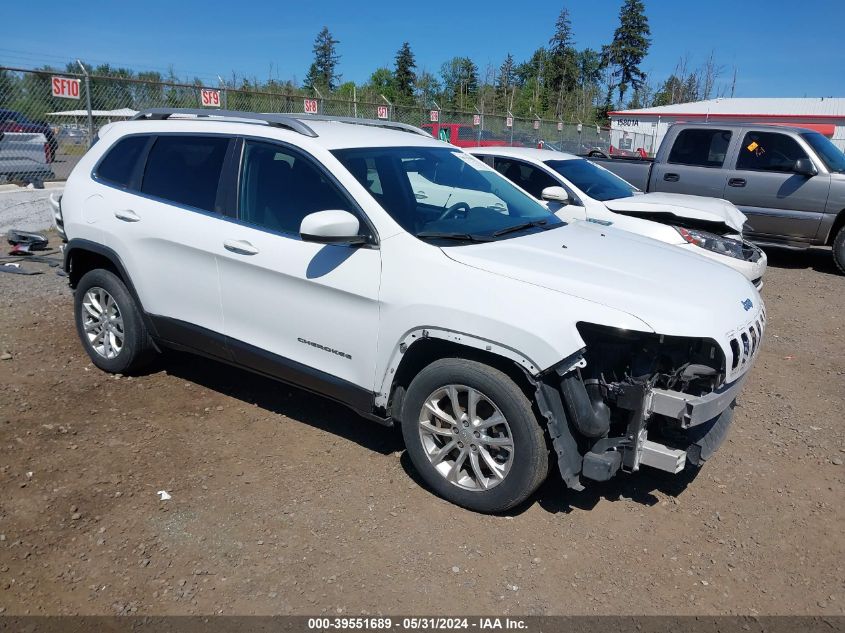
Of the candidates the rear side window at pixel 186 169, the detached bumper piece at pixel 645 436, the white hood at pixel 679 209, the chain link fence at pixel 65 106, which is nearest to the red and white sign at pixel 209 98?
the chain link fence at pixel 65 106

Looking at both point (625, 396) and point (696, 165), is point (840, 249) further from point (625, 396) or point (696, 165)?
point (625, 396)

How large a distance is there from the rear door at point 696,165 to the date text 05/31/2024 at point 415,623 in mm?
8904

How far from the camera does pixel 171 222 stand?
4.41 m

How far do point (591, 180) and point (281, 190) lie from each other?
5128mm

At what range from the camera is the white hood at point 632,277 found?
3230 mm

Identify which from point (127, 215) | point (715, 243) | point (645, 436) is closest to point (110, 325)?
point (127, 215)

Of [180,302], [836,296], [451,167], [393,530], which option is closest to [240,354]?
[180,302]

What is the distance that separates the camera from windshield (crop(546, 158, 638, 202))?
798 cm

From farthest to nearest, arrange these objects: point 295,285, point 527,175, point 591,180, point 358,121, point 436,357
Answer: point 591,180 < point 527,175 < point 358,121 < point 295,285 < point 436,357

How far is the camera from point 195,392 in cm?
498

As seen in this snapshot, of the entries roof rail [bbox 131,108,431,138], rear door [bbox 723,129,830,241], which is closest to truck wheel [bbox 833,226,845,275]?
rear door [bbox 723,129,830,241]

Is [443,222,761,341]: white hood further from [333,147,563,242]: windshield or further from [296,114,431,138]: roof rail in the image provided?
[296,114,431,138]: roof rail

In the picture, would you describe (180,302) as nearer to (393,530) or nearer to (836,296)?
(393,530)

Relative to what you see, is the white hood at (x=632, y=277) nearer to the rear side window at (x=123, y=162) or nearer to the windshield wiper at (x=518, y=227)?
the windshield wiper at (x=518, y=227)
